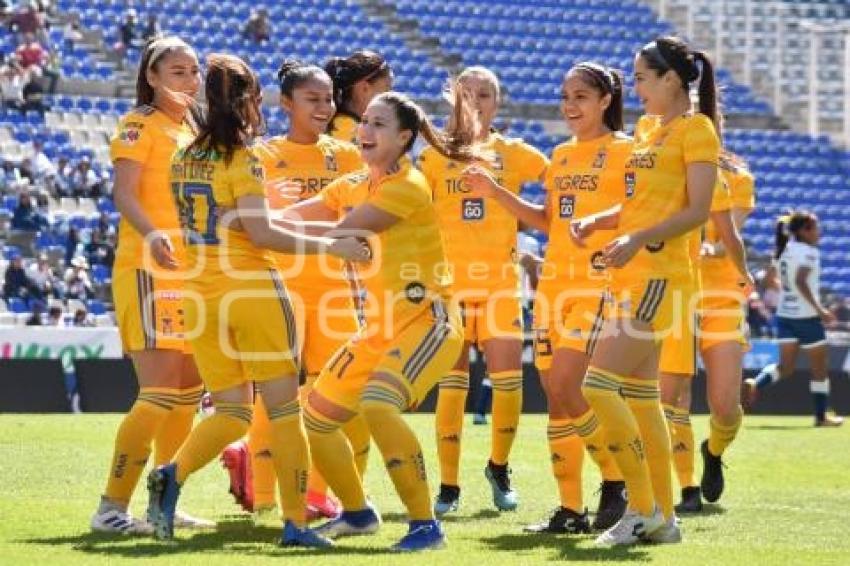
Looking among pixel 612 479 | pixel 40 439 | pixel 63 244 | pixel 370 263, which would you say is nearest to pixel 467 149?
pixel 370 263

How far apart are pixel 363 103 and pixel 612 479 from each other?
2.45 metres

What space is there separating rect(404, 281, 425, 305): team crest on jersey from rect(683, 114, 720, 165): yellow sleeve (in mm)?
1314

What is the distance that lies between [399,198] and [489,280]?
107 inches

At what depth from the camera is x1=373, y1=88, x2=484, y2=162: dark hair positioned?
29.0 feet

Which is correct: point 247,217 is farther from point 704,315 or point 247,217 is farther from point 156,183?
point 704,315

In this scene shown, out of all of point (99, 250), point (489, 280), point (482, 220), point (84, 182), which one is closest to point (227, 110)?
point (482, 220)

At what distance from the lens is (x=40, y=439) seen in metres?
15.6

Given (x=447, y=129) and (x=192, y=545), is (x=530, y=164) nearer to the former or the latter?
(x=447, y=129)

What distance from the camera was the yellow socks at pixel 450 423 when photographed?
11164 millimetres

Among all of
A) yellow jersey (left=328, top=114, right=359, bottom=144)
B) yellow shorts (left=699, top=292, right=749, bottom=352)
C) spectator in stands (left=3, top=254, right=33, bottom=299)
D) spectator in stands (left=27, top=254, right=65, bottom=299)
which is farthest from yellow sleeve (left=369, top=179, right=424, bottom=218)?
spectator in stands (left=27, top=254, right=65, bottom=299)

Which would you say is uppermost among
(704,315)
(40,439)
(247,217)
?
(247,217)

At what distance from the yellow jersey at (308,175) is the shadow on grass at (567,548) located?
164 cm

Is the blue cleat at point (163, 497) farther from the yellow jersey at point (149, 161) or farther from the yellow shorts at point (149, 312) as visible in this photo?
the yellow jersey at point (149, 161)

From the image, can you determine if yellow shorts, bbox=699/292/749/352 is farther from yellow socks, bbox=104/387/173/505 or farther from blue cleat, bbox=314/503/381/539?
yellow socks, bbox=104/387/173/505
